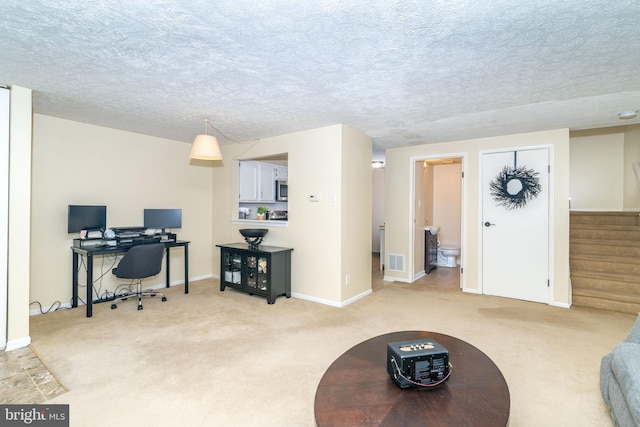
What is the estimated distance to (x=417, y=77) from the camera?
8.00 feet

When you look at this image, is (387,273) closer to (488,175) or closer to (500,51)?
(488,175)

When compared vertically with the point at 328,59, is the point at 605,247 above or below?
below

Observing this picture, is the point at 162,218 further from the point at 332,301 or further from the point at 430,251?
the point at 430,251

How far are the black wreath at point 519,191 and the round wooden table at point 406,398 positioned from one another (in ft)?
10.6

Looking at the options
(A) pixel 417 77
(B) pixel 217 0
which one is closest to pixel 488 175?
(A) pixel 417 77

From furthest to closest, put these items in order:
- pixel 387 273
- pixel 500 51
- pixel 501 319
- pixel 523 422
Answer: pixel 387 273, pixel 501 319, pixel 500 51, pixel 523 422

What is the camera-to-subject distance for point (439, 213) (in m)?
7.00

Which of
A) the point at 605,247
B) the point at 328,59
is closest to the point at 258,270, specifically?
the point at 328,59

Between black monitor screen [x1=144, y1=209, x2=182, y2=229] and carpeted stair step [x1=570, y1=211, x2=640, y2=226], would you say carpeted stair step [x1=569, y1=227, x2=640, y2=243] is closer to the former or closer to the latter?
carpeted stair step [x1=570, y1=211, x2=640, y2=226]

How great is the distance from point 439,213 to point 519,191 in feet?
9.22

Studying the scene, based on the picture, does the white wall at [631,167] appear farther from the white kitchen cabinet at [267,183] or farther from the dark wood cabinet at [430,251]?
the white kitchen cabinet at [267,183]

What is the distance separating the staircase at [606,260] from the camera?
150 inches

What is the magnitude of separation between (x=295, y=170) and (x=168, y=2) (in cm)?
280

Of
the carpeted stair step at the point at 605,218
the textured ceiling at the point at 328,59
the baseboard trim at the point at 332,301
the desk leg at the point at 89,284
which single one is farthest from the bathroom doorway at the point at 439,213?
the desk leg at the point at 89,284
